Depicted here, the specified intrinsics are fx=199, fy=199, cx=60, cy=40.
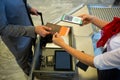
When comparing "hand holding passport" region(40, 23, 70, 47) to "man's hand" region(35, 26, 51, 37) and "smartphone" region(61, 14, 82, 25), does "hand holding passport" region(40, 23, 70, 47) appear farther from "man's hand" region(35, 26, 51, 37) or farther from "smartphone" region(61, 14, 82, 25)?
"smartphone" region(61, 14, 82, 25)

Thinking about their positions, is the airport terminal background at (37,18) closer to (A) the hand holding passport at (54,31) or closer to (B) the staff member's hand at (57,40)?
(A) the hand holding passport at (54,31)

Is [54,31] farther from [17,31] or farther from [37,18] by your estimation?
[37,18]

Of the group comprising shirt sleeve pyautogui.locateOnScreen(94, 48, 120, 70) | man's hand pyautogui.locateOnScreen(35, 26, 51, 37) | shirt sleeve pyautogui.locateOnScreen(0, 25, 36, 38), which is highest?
shirt sleeve pyautogui.locateOnScreen(94, 48, 120, 70)

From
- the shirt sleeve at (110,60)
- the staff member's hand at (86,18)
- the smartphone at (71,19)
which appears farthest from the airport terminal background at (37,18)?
the shirt sleeve at (110,60)

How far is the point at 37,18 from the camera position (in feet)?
9.20

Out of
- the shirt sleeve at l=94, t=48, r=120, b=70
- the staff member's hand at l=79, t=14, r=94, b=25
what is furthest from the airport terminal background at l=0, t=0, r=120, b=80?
the shirt sleeve at l=94, t=48, r=120, b=70

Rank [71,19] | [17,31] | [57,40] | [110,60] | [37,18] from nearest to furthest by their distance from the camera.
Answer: [110,60] → [57,40] → [17,31] → [71,19] → [37,18]

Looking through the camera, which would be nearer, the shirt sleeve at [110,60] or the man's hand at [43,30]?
the shirt sleeve at [110,60]

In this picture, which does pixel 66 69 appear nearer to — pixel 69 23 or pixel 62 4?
pixel 69 23

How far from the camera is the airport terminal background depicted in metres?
2.09

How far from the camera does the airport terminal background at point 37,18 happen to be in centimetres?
209

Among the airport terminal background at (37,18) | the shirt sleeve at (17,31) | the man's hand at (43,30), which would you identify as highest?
the man's hand at (43,30)

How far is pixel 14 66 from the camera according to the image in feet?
7.13

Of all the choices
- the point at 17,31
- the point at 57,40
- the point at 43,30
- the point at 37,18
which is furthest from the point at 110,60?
the point at 37,18
